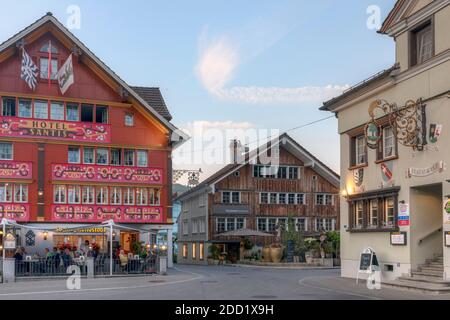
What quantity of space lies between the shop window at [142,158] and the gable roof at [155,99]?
4.31 m

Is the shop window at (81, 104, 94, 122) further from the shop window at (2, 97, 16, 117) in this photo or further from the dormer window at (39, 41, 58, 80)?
the shop window at (2, 97, 16, 117)

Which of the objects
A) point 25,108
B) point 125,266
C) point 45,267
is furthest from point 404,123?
point 25,108

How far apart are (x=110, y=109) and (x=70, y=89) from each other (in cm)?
276

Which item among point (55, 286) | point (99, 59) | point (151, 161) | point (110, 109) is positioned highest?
point (99, 59)

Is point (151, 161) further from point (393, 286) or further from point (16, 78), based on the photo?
point (393, 286)

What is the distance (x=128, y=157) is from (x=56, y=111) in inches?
209

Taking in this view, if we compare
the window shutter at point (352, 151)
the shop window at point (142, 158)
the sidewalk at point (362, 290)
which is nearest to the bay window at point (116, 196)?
the shop window at point (142, 158)

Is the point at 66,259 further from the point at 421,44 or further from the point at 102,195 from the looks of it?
the point at 421,44

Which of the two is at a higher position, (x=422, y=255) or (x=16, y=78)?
(x=16, y=78)

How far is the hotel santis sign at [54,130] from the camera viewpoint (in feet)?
128

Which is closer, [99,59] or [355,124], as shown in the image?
[355,124]

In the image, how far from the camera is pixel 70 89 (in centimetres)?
4091
